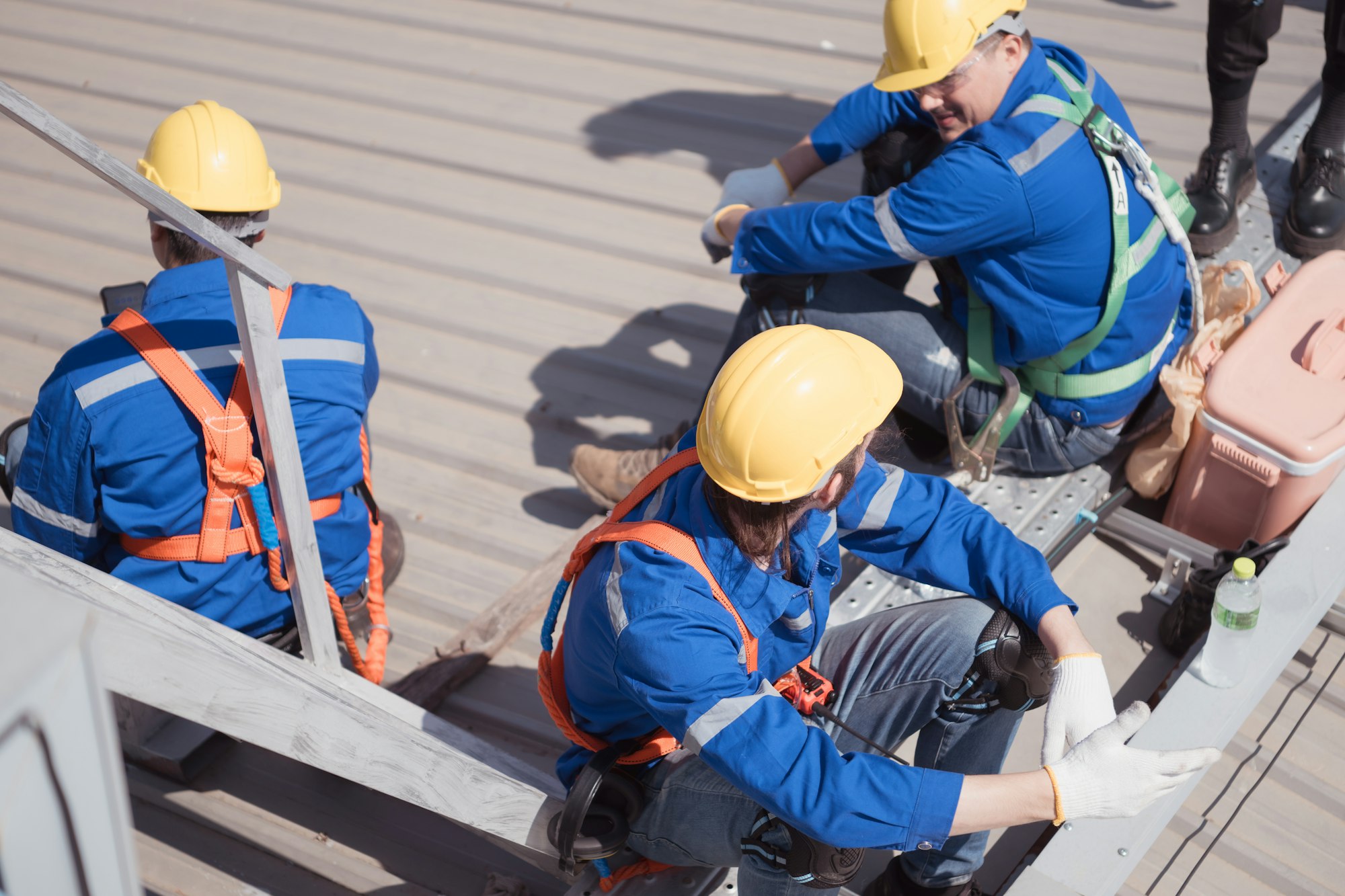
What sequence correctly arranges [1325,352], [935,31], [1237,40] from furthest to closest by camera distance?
[1237,40] → [1325,352] → [935,31]

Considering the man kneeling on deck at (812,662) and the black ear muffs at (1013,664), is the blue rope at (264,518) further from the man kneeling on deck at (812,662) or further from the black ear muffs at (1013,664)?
the black ear muffs at (1013,664)

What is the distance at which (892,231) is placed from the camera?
292 cm

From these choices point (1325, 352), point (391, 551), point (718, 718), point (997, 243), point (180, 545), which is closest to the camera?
point (718, 718)

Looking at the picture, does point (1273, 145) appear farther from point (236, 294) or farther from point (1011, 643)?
point (236, 294)

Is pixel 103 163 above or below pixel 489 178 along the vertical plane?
→ above

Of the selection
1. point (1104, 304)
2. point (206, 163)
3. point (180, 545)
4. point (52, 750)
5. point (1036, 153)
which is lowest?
point (180, 545)

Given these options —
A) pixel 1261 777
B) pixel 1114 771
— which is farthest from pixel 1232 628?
pixel 1114 771

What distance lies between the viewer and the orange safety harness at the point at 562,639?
1917 millimetres

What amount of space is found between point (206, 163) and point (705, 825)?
1931 mm

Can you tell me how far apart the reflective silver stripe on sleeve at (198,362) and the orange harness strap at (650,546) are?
2.83 feet

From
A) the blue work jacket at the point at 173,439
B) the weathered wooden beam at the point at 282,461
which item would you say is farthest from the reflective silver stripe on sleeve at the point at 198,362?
the weathered wooden beam at the point at 282,461

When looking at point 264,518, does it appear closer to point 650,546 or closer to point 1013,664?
point 650,546

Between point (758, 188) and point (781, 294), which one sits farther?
point (758, 188)

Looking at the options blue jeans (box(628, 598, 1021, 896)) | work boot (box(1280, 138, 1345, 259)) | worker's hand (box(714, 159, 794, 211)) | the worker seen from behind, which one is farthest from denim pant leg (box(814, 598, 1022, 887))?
work boot (box(1280, 138, 1345, 259))
